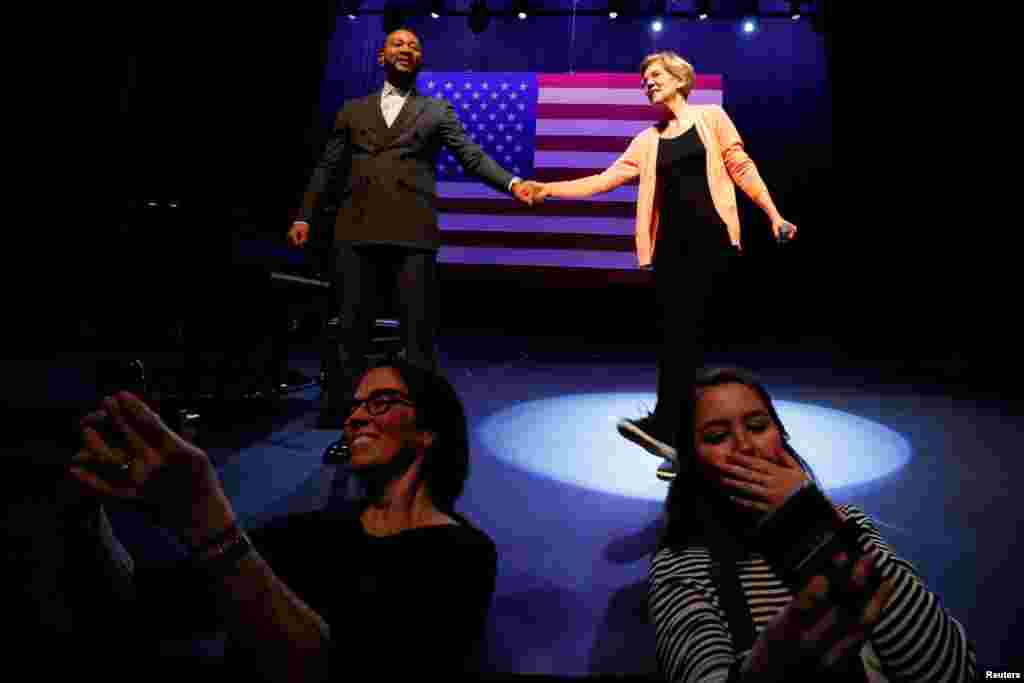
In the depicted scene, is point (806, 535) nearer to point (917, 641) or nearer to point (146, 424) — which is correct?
point (917, 641)

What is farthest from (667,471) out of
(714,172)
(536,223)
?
(536,223)

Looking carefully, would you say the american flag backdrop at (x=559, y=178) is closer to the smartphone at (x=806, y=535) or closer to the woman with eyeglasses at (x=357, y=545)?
the woman with eyeglasses at (x=357, y=545)

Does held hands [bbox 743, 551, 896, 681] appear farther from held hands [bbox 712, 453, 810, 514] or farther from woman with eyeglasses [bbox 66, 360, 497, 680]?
woman with eyeglasses [bbox 66, 360, 497, 680]

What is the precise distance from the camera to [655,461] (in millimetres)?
2766

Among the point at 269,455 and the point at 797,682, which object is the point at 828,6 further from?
the point at 797,682

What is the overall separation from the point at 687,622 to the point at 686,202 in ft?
6.11

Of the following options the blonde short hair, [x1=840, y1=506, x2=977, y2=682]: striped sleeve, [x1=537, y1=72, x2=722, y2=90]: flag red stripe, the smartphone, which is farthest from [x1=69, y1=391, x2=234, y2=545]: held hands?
[x1=537, y1=72, x2=722, y2=90]: flag red stripe

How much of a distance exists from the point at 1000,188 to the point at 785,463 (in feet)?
22.1

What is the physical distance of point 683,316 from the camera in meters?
2.48

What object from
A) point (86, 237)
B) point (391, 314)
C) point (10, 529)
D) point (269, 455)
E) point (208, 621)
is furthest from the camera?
point (391, 314)

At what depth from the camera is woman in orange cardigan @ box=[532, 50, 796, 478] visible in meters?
2.48

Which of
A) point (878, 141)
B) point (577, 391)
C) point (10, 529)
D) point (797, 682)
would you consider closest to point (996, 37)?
point (878, 141)

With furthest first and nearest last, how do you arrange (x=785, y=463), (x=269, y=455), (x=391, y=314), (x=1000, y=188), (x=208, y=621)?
1. (x=1000, y=188)
2. (x=391, y=314)
3. (x=269, y=455)
4. (x=208, y=621)
5. (x=785, y=463)

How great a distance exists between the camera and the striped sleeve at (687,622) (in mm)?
962
